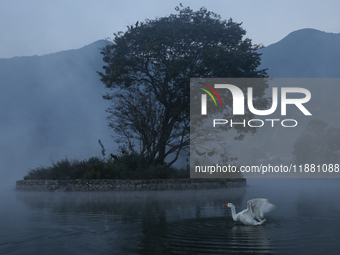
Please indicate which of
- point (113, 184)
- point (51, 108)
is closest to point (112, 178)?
point (113, 184)

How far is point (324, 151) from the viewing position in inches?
2168

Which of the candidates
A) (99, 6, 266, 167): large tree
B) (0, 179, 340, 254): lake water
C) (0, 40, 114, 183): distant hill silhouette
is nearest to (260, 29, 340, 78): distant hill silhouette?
(0, 40, 114, 183): distant hill silhouette

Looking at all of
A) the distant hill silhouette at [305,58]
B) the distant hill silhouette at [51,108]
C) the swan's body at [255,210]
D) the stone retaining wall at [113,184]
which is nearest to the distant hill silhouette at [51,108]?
the distant hill silhouette at [51,108]

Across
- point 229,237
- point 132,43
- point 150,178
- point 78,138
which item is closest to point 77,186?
point 150,178

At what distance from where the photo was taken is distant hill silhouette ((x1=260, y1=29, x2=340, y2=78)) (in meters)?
171

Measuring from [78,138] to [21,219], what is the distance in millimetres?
121696

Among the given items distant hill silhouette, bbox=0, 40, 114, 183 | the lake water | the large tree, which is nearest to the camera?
the lake water

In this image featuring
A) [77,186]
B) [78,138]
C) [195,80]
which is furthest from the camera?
[78,138]

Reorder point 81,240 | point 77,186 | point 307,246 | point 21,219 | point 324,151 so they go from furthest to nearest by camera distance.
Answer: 1. point 324,151
2. point 77,186
3. point 21,219
4. point 81,240
5. point 307,246

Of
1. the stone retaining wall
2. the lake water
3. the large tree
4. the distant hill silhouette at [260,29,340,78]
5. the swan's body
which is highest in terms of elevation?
the distant hill silhouette at [260,29,340,78]

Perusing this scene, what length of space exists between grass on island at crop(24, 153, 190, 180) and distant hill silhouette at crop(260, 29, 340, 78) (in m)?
147

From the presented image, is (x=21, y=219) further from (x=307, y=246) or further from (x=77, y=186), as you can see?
(x=77, y=186)

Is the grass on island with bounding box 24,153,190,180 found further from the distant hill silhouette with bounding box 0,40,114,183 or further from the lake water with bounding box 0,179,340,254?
the distant hill silhouette with bounding box 0,40,114,183

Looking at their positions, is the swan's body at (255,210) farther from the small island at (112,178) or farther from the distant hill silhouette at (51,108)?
the distant hill silhouette at (51,108)
